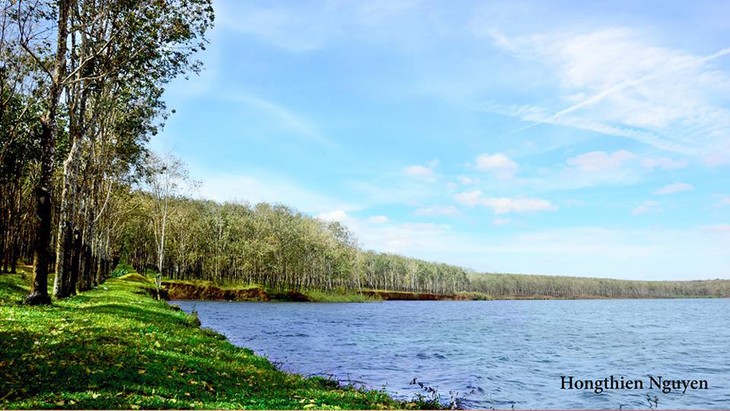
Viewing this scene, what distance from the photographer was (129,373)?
1320 centimetres

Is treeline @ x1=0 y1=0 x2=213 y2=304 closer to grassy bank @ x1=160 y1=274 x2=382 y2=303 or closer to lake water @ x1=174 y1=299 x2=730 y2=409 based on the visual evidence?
lake water @ x1=174 y1=299 x2=730 y2=409

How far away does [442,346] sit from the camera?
131ft

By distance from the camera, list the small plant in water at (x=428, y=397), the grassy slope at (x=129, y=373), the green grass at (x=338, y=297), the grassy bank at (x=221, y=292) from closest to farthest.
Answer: the grassy slope at (x=129, y=373) < the small plant in water at (x=428, y=397) < the grassy bank at (x=221, y=292) < the green grass at (x=338, y=297)

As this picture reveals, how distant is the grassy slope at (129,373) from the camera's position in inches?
434

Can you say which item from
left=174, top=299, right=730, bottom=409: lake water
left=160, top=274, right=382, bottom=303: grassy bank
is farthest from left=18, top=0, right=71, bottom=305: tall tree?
left=160, top=274, right=382, bottom=303: grassy bank

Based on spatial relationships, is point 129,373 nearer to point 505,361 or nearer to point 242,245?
point 505,361

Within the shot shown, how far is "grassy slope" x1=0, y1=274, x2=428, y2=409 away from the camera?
11016mm

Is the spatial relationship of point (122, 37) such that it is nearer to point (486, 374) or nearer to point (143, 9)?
point (143, 9)

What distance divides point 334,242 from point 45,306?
12143 centimetres

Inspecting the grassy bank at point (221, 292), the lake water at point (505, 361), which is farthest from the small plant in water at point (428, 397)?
the grassy bank at point (221, 292)

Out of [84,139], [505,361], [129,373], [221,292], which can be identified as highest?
[84,139]

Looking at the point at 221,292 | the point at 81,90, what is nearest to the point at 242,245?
the point at 221,292

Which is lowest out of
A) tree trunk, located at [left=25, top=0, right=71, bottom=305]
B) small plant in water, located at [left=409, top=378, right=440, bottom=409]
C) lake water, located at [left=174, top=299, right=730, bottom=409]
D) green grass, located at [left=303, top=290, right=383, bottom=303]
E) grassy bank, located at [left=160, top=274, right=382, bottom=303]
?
green grass, located at [left=303, top=290, right=383, bottom=303]

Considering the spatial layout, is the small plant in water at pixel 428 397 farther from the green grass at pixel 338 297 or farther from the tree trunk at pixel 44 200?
the green grass at pixel 338 297
